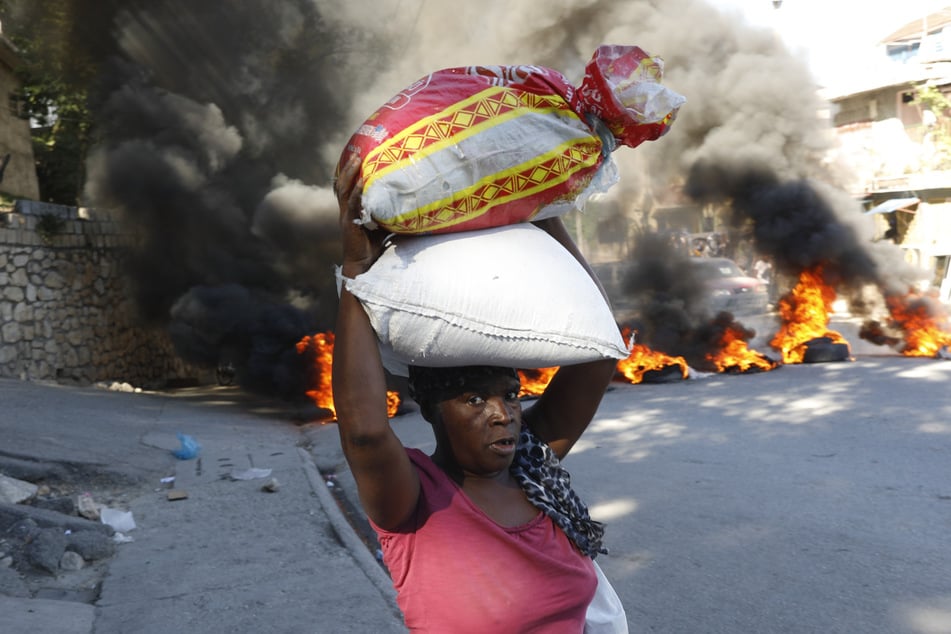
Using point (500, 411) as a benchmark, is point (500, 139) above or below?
above

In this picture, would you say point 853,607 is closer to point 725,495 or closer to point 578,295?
point 725,495

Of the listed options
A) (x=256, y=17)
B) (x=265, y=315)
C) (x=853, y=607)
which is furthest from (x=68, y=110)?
(x=853, y=607)

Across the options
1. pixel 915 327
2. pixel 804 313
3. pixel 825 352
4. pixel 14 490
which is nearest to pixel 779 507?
pixel 14 490

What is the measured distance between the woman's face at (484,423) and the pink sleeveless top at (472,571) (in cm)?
8

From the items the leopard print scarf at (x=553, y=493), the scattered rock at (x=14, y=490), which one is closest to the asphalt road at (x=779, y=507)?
the leopard print scarf at (x=553, y=493)

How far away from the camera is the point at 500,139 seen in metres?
1.73

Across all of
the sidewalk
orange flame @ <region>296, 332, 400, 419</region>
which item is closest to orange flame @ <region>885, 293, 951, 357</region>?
orange flame @ <region>296, 332, 400, 419</region>

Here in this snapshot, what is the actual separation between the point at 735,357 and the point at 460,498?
37.0ft

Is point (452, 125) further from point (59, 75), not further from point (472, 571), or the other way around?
point (59, 75)

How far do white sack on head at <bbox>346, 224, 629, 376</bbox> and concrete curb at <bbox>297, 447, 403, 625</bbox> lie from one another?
2.57 metres

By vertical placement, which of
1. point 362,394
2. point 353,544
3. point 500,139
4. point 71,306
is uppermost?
point 500,139

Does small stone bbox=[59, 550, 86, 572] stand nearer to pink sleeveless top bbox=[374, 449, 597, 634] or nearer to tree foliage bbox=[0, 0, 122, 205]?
pink sleeveless top bbox=[374, 449, 597, 634]

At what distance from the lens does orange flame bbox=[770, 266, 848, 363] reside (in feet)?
42.7

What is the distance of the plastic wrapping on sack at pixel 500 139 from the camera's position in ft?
5.37
